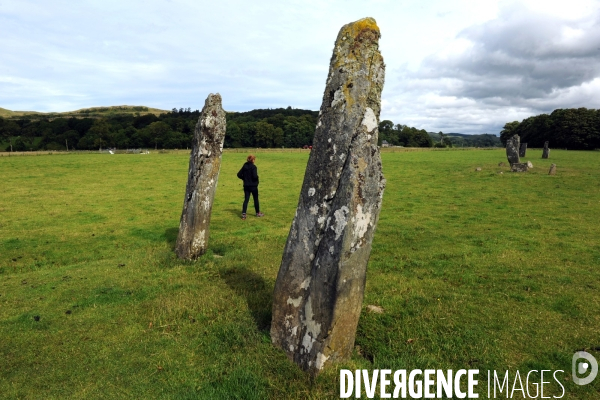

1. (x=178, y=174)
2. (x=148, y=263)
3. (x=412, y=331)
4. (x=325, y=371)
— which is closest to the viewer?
(x=325, y=371)

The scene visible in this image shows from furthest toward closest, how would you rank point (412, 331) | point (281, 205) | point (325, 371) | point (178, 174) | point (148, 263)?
point (178, 174) < point (281, 205) < point (148, 263) < point (412, 331) < point (325, 371)

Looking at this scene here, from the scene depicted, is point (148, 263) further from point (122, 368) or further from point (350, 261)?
point (350, 261)

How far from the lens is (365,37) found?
5.99 metres

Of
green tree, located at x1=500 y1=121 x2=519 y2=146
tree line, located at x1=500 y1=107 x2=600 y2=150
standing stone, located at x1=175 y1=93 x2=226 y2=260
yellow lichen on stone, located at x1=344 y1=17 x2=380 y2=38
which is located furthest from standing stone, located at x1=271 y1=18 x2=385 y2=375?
green tree, located at x1=500 y1=121 x2=519 y2=146

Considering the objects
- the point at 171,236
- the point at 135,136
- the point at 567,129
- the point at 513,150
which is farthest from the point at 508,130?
the point at 171,236

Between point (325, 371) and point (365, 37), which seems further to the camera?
point (365, 37)

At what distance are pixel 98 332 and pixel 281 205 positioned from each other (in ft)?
48.7

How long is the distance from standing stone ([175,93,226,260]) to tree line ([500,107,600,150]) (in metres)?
96.6

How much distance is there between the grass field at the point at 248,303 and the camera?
568 centimetres

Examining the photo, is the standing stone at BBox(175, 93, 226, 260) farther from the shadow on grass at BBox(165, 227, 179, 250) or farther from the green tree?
the green tree

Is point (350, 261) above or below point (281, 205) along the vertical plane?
above

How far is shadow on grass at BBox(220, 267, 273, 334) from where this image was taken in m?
7.16

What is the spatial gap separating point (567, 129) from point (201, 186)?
100171 millimetres

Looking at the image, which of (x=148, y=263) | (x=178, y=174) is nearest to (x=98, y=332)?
(x=148, y=263)
